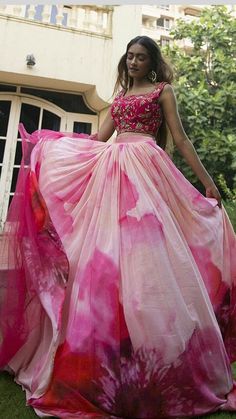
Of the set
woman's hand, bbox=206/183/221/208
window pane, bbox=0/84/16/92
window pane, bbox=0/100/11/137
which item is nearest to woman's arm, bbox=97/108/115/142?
woman's hand, bbox=206/183/221/208

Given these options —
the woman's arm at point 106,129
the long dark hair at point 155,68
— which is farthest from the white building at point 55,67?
the long dark hair at point 155,68

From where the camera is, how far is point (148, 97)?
1689mm

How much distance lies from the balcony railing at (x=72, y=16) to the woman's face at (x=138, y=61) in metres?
3.34

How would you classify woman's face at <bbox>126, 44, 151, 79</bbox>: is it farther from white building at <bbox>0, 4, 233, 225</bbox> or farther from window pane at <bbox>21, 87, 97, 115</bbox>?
window pane at <bbox>21, 87, 97, 115</bbox>

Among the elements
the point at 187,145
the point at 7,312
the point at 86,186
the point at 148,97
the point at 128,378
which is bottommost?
the point at 128,378

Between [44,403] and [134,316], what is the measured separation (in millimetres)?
440

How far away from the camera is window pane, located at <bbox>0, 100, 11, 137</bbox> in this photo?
467 cm

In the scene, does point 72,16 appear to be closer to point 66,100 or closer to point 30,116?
point 66,100

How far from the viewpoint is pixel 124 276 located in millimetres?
1298

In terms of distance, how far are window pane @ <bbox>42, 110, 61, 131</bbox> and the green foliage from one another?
1774mm

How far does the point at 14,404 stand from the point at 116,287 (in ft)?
1.96

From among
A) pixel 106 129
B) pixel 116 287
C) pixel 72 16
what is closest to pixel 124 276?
pixel 116 287

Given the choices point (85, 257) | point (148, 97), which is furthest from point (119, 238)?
point (148, 97)

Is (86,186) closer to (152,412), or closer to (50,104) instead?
(152,412)
